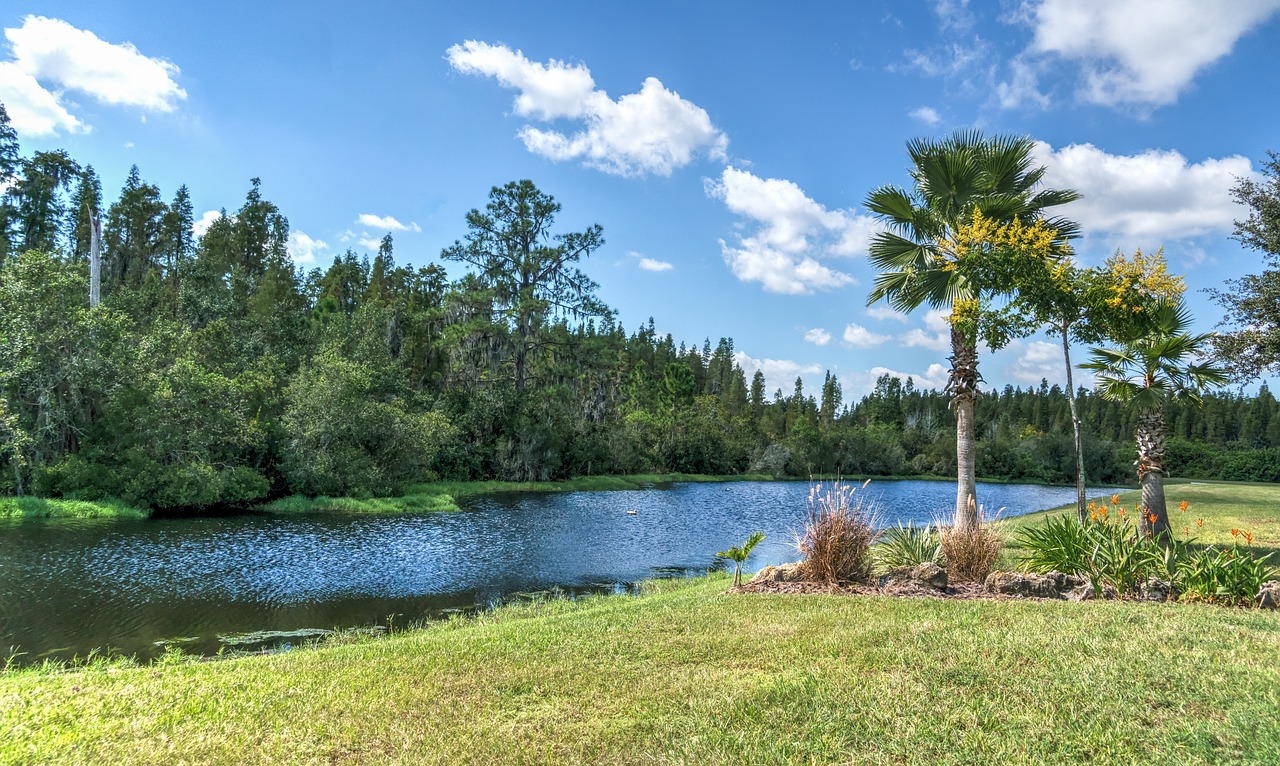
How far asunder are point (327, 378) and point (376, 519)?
8261 millimetres

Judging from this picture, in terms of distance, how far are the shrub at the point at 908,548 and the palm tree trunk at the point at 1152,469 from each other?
3711 millimetres

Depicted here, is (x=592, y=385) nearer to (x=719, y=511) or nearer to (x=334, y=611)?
(x=719, y=511)

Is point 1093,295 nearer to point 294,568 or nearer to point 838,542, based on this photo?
point 838,542

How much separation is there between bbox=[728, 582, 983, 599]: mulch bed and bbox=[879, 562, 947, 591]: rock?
77 millimetres

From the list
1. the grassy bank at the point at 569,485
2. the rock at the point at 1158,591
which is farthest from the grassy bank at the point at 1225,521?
the grassy bank at the point at 569,485

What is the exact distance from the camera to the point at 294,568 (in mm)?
15844

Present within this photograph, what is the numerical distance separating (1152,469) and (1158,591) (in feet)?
17.5

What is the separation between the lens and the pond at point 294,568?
10.9m

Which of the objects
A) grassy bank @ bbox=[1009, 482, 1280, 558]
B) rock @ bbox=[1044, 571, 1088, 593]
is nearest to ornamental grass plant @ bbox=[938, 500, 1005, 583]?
rock @ bbox=[1044, 571, 1088, 593]

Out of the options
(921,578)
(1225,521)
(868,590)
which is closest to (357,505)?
(868,590)

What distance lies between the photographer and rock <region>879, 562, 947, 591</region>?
877 centimetres

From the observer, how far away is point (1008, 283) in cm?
1171

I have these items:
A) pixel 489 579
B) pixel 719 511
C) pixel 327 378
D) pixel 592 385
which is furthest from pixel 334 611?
pixel 592 385

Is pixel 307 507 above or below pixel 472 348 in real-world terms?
below
